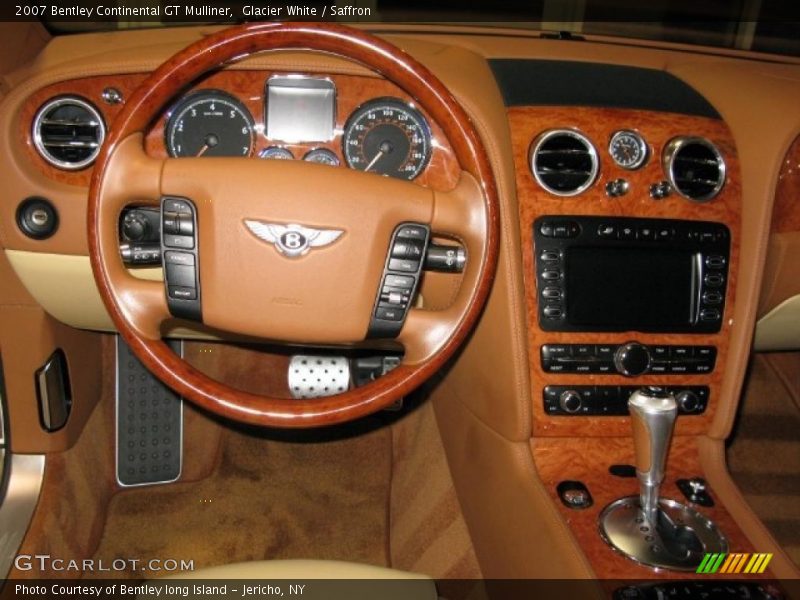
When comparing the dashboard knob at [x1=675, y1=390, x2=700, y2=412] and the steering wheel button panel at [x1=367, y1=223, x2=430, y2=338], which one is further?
the dashboard knob at [x1=675, y1=390, x2=700, y2=412]

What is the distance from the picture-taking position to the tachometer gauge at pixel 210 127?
1.25 metres

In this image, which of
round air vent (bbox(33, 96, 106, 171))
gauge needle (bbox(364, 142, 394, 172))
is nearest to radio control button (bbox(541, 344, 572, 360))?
gauge needle (bbox(364, 142, 394, 172))

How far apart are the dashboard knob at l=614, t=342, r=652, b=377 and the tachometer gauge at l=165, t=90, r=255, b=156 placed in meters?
0.81

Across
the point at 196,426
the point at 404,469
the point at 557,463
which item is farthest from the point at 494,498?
the point at 196,426

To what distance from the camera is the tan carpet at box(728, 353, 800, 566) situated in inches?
74.5

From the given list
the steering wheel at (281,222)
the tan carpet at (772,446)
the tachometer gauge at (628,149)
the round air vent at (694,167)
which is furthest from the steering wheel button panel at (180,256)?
the tan carpet at (772,446)

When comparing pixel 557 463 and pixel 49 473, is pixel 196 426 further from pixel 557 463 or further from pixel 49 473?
pixel 557 463

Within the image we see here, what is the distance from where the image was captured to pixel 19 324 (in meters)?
1.55

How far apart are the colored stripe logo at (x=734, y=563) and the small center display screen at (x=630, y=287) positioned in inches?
16.9

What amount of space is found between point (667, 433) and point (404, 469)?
1060 mm

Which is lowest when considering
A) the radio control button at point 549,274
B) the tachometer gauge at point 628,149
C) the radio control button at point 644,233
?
the radio control button at point 549,274

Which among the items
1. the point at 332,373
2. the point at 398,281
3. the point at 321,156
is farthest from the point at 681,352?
the point at 332,373

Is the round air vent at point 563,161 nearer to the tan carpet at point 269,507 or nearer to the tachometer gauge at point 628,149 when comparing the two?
the tachometer gauge at point 628,149

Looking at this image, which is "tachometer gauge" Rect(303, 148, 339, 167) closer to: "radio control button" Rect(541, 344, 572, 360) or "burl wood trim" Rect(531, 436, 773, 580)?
"radio control button" Rect(541, 344, 572, 360)
